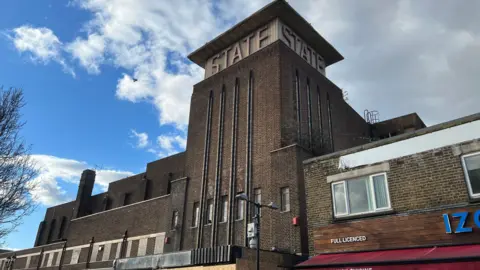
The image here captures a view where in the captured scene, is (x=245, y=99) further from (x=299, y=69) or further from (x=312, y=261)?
(x=312, y=261)

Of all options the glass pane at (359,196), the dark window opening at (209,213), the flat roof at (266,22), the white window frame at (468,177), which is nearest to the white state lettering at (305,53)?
the flat roof at (266,22)

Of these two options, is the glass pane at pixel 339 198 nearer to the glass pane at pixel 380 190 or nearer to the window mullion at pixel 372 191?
the window mullion at pixel 372 191

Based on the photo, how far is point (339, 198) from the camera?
49.4 feet

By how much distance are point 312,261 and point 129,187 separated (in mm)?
33687

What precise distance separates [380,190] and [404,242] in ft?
6.90

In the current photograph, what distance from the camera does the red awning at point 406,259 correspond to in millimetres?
10039

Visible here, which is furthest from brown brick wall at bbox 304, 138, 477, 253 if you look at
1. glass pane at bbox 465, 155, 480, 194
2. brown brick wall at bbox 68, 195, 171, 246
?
brown brick wall at bbox 68, 195, 171, 246

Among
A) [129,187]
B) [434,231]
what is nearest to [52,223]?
[129,187]

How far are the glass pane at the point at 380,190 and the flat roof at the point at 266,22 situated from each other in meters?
18.1

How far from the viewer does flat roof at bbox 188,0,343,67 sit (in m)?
28.6

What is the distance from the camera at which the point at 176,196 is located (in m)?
28.3

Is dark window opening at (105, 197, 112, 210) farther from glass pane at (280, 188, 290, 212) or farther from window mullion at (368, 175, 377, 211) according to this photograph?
window mullion at (368, 175, 377, 211)

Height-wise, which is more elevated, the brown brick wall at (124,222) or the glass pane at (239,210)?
the brown brick wall at (124,222)

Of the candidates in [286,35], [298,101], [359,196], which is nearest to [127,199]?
[298,101]
